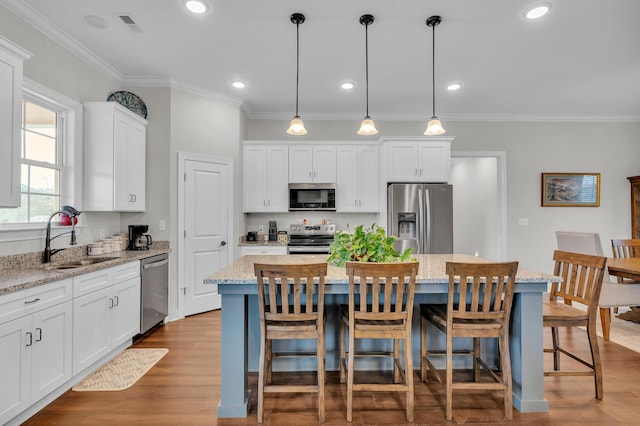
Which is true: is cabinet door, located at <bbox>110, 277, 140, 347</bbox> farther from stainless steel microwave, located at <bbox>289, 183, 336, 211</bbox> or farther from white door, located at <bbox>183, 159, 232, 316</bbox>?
stainless steel microwave, located at <bbox>289, 183, 336, 211</bbox>

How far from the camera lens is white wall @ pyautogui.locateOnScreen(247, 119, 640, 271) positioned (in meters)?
5.14

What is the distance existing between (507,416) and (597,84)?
422 cm

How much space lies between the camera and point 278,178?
4.86 meters

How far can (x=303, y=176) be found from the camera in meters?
4.87

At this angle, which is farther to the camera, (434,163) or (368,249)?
(434,163)

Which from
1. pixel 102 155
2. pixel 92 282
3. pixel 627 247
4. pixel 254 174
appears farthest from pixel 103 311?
pixel 627 247

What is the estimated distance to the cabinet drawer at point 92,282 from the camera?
2.36 metres

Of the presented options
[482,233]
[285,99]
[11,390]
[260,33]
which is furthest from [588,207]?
[11,390]

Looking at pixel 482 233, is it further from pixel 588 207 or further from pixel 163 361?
pixel 163 361

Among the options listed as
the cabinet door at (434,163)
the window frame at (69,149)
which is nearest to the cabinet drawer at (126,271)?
the window frame at (69,149)

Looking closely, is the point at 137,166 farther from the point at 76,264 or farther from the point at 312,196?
the point at 312,196

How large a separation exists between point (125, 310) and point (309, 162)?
3014 mm

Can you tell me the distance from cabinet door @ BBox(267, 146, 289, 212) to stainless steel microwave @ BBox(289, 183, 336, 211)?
0.38ft

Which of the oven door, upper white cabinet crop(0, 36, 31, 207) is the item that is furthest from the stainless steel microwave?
upper white cabinet crop(0, 36, 31, 207)
